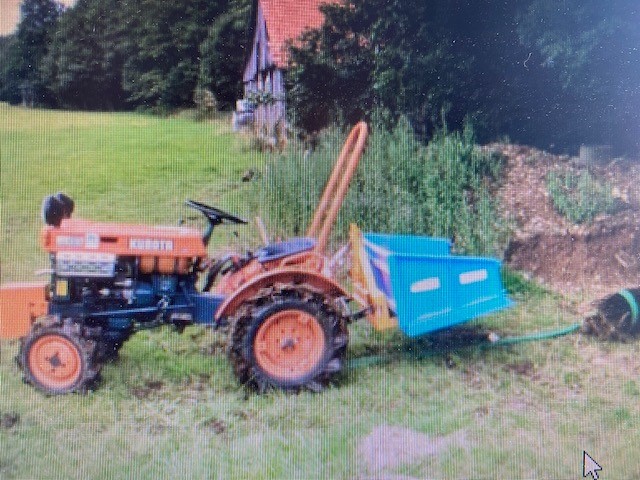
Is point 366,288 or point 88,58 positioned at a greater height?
point 88,58

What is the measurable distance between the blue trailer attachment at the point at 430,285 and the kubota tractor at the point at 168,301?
16 centimetres

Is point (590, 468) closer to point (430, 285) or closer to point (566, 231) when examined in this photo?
point (430, 285)

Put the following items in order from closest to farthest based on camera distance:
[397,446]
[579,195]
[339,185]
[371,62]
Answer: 1. [397,446]
2. [371,62]
3. [339,185]
4. [579,195]

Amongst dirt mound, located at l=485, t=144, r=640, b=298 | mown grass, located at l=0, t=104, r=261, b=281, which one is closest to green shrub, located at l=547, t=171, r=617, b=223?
dirt mound, located at l=485, t=144, r=640, b=298

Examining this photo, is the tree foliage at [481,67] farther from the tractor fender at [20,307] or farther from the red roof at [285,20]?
the tractor fender at [20,307]

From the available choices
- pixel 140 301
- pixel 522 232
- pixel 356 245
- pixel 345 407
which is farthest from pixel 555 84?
pixel 140 301

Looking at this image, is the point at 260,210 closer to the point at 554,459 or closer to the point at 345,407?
the point at 345,407

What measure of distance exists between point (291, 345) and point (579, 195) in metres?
1.26

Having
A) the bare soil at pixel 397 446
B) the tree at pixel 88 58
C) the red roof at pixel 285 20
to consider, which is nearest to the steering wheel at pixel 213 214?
the tree at pixel 88 58

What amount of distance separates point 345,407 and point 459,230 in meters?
0.79

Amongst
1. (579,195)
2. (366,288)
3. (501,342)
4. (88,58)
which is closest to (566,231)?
(579,195)

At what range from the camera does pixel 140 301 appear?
83.5 inches

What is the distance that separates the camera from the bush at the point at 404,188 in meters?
2.31

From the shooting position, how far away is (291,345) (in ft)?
7.02
